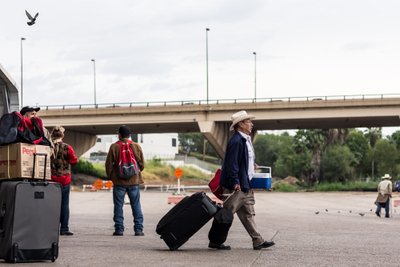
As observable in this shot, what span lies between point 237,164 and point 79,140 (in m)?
73.9

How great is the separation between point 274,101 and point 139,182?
56.9 metres

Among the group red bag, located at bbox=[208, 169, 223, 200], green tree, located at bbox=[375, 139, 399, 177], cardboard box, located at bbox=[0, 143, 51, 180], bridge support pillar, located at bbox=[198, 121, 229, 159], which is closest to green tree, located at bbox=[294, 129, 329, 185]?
green tree, located at bbox=[375, 139, 399, 177]

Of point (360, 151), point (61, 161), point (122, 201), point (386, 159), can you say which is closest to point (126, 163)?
point (122, 201)

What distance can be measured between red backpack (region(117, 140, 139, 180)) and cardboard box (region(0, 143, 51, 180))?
3952 millimetres

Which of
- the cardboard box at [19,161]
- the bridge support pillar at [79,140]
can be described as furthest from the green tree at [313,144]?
the cardboard box at [19,161]

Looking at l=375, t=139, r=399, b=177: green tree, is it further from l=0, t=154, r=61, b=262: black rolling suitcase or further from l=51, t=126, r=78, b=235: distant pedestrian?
l=0, t=154, r=61, b=262: black rolling suitcase

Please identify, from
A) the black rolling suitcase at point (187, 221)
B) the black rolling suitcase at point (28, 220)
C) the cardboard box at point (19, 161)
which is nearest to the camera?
the black rolling suitcase at point (28, 220)

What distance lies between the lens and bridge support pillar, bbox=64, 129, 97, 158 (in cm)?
8188

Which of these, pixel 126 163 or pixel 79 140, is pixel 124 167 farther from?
pixel 79 140

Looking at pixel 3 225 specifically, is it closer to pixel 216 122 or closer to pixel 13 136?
pixel 13 136

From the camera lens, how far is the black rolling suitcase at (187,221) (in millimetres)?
11719

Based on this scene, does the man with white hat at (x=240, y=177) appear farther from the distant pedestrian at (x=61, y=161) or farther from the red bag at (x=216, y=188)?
the distant pedestrian at (x=61, y=161)

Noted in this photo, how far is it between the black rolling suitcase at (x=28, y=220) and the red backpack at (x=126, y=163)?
13.0 ft

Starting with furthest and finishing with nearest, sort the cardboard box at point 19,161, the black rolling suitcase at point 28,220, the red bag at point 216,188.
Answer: the red bag at point 216,188 < the cardboard box at point 19,161 < the black rolling suitcase at point 28,220
